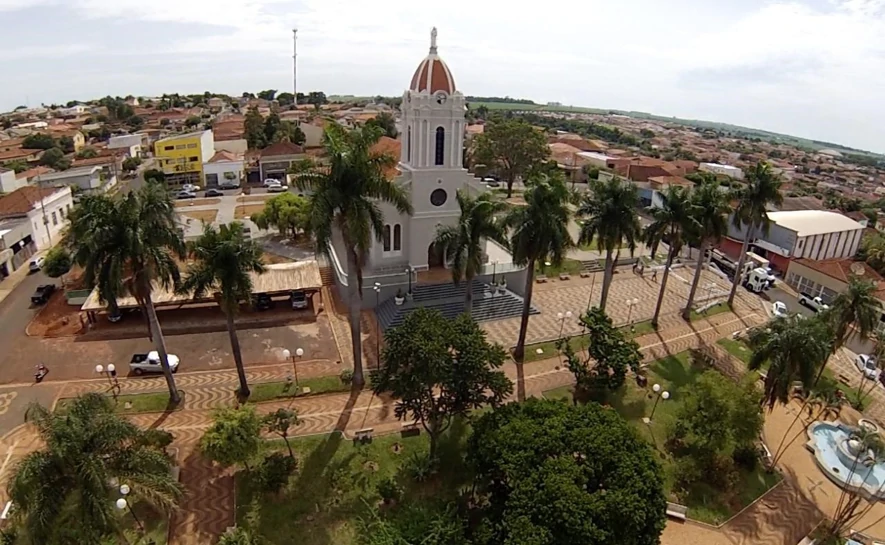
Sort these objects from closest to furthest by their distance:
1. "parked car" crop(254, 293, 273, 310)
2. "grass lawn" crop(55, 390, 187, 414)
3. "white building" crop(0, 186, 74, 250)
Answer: "grass lawn" crop(55, 390, 187, 414)
"parked car" crop(254, 293, 273, 310)
"white building" crop(0, 186, 74, 250)

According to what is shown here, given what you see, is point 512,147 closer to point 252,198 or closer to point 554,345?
point 252,198

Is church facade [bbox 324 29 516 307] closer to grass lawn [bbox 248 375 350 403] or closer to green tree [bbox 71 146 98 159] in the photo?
grass lawn [bbox 248 375 350 403]

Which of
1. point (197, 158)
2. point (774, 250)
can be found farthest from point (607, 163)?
point (197, 158)

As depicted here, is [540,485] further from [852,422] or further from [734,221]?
[734,221]

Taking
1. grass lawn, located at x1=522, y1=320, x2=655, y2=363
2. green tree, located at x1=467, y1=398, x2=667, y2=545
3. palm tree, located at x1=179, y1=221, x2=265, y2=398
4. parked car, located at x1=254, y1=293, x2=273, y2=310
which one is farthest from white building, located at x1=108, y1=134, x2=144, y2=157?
green tree, located at x1=467, y1=398, x2=667, y2=545

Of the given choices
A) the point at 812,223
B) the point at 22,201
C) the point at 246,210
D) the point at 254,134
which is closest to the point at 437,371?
the point at 246,210

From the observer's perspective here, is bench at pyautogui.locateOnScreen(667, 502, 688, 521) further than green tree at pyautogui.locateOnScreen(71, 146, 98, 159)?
No

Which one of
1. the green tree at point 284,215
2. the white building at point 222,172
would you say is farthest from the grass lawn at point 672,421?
the white building at point 222,172
